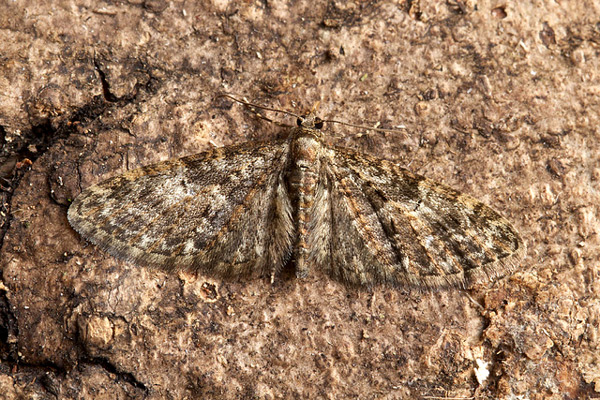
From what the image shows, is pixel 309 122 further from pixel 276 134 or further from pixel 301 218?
pixel 301 218

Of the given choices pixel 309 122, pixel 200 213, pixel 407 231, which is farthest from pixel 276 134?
pixel 407 231

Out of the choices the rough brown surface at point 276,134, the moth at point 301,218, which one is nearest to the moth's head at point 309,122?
the moth at point 301,218

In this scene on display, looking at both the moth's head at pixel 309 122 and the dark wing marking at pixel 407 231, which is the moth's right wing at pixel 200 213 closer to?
the moth's head at pixel 309 122

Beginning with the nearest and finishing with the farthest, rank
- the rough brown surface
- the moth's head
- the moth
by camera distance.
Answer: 1. the rough brown surface
2. the moth
3. the moth's head

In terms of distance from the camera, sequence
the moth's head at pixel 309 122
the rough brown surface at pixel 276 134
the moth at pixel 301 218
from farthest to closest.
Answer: the moth's head at pixel 309 122 → the moth at pixel 301 218 → the rough brown surface at pixel 276 134

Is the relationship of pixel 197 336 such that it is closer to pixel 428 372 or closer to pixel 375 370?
pixel 375 370

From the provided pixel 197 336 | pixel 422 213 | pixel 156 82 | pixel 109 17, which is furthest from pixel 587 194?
pixel 109 17

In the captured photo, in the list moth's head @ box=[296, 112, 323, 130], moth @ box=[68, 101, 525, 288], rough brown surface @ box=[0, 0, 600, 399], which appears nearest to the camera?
rough brown surface @ box=[0, 0, 600, 399]

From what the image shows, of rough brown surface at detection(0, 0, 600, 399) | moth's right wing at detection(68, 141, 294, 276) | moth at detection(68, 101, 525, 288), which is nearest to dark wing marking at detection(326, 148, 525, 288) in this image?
moth at detection(68, 101, 525, 288)

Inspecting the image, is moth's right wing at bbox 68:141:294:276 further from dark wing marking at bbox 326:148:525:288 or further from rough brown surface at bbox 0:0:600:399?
dark wing marking at bbox 326:148:525:288
